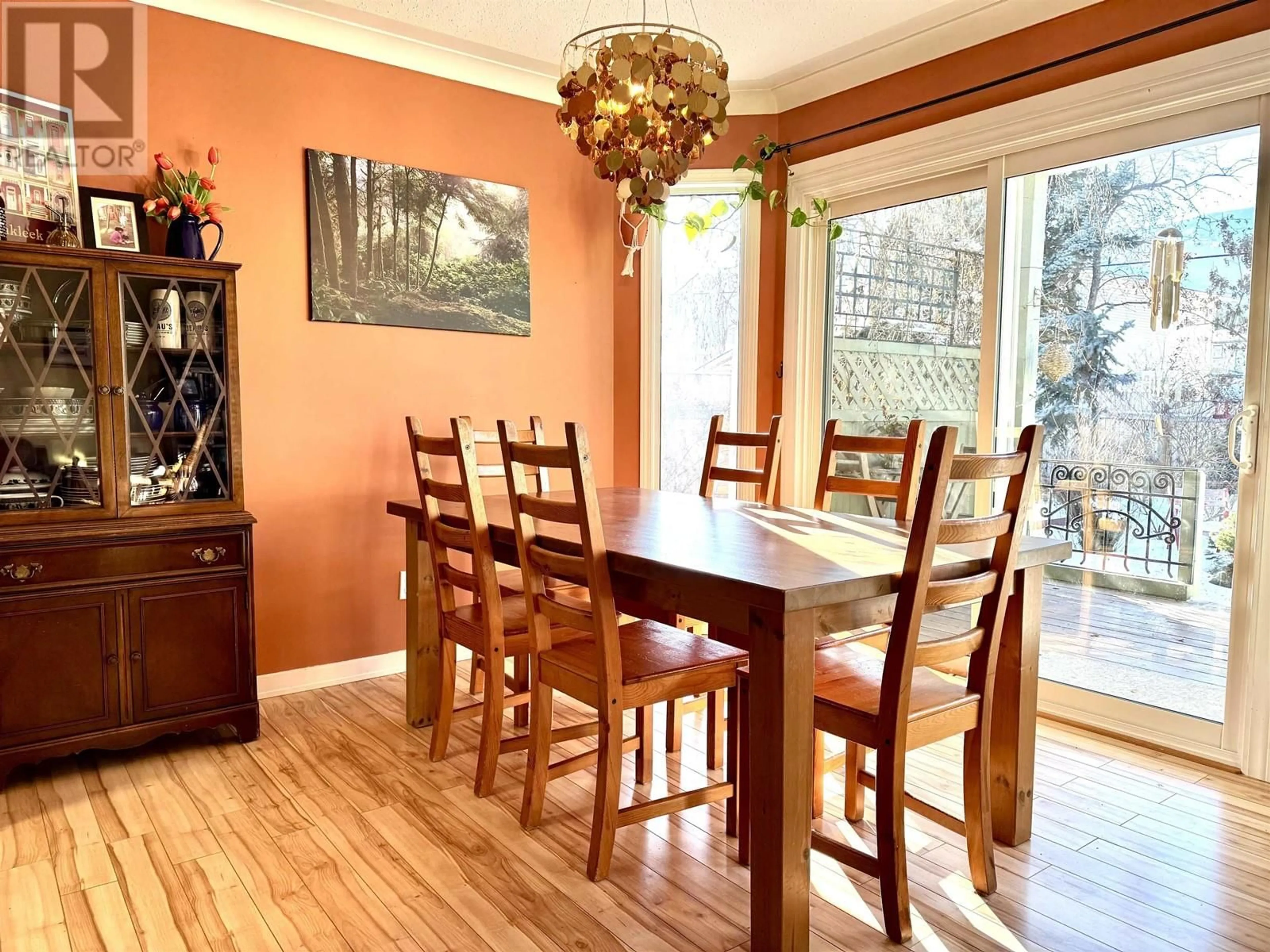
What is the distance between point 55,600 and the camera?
2.56m

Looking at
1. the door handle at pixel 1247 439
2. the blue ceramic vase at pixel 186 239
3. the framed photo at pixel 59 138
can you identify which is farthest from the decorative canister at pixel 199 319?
the door handle at pixel 1247 439

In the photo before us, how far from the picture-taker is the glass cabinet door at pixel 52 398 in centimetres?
256

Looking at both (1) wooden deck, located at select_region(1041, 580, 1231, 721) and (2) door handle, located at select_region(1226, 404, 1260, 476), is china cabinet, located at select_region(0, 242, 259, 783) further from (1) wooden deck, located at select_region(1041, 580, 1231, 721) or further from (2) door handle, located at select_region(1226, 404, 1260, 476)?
(2) door handle, located at select_region(1226, 404, 1260, 476)

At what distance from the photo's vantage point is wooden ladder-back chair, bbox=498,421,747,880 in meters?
1.99

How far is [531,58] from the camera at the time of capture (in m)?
3.79

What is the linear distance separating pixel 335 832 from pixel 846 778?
1416 mm

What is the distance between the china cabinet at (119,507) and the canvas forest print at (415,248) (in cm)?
63

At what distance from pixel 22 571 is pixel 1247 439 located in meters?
3.81

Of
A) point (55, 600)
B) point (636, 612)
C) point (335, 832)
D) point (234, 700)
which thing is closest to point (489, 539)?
point (636, 612)

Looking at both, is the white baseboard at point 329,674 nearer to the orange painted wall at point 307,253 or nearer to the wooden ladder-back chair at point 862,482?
the orange painted wall at point 307,253

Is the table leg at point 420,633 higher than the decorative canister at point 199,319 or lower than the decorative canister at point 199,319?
lower

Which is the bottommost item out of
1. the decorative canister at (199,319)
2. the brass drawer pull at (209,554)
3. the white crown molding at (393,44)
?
the brass drawer pull at (209,554)

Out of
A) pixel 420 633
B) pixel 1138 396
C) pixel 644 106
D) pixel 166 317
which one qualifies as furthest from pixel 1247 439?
pixel 166 317

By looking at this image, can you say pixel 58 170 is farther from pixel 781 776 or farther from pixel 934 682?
pixel 934 682
